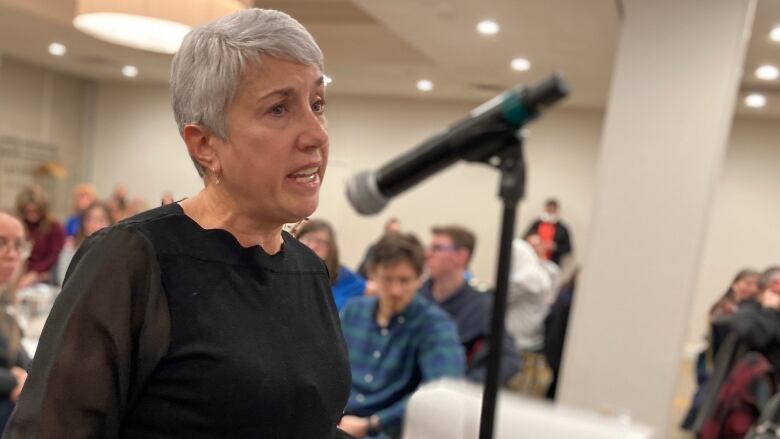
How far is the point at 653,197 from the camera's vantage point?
3807 millimetres

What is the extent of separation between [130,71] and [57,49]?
1.26m

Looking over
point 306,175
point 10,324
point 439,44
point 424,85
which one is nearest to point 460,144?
point 306,175

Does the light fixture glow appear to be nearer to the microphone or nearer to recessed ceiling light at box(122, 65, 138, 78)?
the microphone

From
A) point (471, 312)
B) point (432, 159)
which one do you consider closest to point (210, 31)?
point (432, 159)

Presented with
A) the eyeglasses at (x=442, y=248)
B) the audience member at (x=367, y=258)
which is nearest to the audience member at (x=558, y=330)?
the audience member at (x=367, y=258)

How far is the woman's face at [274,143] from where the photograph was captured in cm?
82

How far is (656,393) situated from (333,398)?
10.7 ft

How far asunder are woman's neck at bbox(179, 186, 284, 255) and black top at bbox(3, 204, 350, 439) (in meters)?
0.01

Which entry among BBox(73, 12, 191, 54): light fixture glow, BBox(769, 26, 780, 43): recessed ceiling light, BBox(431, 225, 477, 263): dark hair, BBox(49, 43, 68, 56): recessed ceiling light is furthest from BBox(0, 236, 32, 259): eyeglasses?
BBox(49, 43, 68, 56): recessed ceiling light

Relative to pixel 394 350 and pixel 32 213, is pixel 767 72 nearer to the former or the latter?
pixel 394 350

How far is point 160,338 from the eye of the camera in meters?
0.78

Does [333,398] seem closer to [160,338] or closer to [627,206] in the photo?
[160,338]

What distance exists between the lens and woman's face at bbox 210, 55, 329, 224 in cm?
82

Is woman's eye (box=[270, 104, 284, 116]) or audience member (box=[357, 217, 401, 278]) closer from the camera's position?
woman's eye (box=[270, 104, 284, 116])
